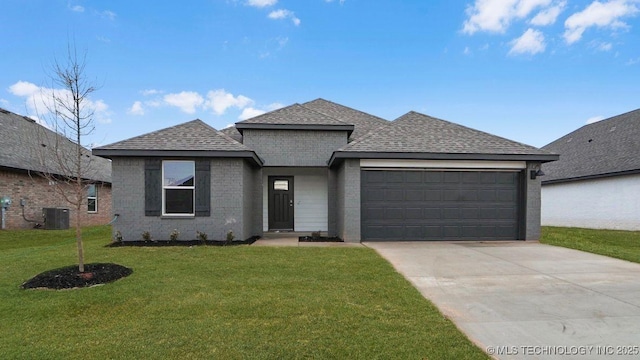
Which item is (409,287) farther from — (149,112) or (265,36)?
(149,112)

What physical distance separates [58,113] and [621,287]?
1034 centimetres

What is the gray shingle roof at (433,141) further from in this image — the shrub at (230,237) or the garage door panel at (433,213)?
the shrub at (230,237)

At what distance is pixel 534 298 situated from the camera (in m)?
4.83

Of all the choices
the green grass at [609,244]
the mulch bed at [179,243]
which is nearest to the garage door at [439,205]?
the green grass at [609,244]

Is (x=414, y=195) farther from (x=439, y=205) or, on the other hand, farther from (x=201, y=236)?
(x=201, y=236)

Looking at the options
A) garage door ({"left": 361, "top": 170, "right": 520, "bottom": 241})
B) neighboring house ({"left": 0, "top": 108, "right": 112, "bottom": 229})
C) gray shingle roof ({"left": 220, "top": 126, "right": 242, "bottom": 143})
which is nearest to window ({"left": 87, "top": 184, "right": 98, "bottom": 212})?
neighboring house ({"left": 0, "top": 108, "right": 112, "bottom": 229})

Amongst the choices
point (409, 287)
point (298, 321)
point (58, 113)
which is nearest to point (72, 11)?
point (58, 113)

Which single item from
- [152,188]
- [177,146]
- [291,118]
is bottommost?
[152,188]

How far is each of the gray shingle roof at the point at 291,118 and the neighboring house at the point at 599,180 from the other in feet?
45.9

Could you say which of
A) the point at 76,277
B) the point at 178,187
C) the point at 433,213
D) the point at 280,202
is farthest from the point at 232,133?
the point at 76,277

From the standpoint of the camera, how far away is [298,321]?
3889mm

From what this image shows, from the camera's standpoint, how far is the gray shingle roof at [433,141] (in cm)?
1029

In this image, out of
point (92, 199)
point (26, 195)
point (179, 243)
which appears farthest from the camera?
point (92, 199)

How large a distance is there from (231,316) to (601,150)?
72.3 ft
